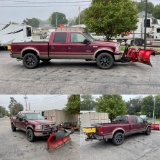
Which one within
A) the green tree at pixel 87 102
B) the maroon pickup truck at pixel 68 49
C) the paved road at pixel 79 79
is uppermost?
the maroon pickup truck at pixel 68 49

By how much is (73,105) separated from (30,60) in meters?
4.51

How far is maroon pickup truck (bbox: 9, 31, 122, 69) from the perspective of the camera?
10.0 metres

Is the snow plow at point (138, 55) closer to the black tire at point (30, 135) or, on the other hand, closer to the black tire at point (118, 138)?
the black tire at point (118, 138)

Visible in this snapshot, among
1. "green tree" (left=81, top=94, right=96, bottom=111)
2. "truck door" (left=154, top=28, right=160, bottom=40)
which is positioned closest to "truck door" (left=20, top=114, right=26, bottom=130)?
"green tree" (left=81, top=94, right=96, bottom=111)

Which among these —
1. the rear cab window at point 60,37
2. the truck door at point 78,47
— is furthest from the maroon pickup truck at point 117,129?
the rear cab window at point 60,37

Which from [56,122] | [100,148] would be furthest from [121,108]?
[56,122]

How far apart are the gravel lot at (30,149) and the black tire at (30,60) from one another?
3237 mm

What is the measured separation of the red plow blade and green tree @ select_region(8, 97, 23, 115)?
54.7 inches

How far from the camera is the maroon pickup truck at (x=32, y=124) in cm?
739

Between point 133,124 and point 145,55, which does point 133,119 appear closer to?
point 133,124

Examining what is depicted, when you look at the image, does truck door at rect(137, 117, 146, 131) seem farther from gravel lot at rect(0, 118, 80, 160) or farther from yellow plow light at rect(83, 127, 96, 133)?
gravel lot at rect(0, 118, 80, 160)

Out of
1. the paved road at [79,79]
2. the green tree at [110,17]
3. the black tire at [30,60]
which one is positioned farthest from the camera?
the green tree at [110,17]

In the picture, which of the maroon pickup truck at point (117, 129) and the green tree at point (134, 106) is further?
the green tree at point (134, 106)

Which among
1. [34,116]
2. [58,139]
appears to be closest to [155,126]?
[58,139]
